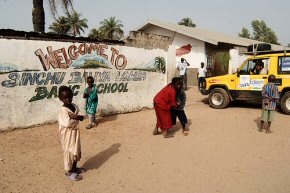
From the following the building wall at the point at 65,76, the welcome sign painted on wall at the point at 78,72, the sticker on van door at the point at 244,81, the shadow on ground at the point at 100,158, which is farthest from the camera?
the sticker on van door at the point at 244,81

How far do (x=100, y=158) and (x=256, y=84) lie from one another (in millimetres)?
6299

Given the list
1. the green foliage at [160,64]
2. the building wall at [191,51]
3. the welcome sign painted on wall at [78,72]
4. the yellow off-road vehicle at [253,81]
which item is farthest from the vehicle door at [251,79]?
the building wall at [191,51]

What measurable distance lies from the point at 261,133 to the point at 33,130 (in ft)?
17.7

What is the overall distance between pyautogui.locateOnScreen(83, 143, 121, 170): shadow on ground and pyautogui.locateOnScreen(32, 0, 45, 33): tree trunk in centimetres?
988

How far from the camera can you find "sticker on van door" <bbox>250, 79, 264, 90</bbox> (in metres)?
9.54

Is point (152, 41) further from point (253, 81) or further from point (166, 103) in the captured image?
point (166, 103)

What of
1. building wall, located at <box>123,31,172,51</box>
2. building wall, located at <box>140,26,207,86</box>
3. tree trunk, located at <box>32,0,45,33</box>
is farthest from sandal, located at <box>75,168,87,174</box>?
building wall, located at <box>140,26,207,86</box>

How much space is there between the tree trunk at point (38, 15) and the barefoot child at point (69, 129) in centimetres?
1084

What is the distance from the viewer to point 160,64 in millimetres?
10641

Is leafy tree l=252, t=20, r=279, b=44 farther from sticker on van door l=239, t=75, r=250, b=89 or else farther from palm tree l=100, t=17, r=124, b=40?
sticker on van door l=239, t=75, r=250, b=89

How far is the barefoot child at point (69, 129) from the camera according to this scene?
419 centimetres

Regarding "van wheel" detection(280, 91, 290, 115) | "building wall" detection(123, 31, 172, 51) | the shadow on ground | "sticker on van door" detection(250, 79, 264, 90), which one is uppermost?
"building wall" detection(123, 31, 172, 51)

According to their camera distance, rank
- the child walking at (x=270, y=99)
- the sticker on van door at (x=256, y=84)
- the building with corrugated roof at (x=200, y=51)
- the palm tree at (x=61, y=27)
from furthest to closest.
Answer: the palm tree at (x=61, y=27)
the building with corrugated roof at (x=200, y=51)
the sticker on van door at (x=256, y=84)
the child walking at (x=270, y=99)

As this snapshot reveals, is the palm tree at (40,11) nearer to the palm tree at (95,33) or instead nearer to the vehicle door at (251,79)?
the vehicle door at (251,79)
